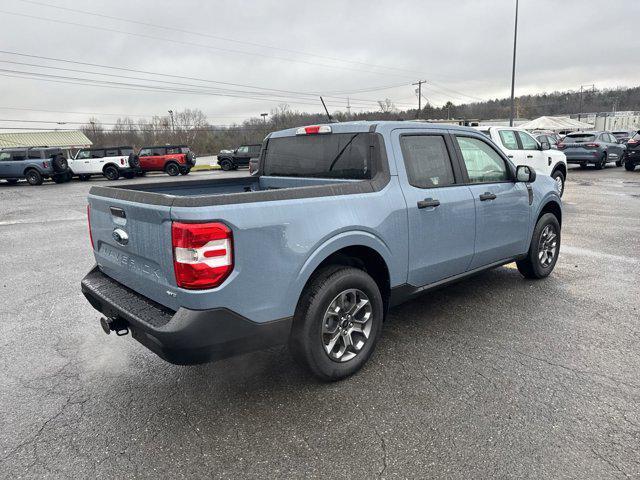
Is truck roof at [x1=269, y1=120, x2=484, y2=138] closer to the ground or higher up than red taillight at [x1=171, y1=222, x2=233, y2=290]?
higher up

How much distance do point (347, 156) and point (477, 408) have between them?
2043 millimetres

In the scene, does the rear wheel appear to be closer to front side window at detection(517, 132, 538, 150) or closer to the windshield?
front side window at detection(517, 132, 538, 150)

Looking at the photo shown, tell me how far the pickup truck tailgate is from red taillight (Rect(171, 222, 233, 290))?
0.29ft

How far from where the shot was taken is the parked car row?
22.4 meters

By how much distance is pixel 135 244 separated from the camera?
2.82 metres

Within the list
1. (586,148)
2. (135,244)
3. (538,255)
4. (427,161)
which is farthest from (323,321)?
(586,148)

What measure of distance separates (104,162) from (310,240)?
24950mm

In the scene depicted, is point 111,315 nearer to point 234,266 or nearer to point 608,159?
point 234,266

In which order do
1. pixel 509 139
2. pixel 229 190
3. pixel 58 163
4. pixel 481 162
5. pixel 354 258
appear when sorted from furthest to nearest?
pixel 58 163 < pixel 509 139 < pixel 229 190 < pixel 481 162 < pixel 354 258

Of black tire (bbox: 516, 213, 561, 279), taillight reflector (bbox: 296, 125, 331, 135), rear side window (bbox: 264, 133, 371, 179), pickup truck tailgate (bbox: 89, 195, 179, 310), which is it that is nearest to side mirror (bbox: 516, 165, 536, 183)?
black tire (bbox: 516, 213, 561, 279)

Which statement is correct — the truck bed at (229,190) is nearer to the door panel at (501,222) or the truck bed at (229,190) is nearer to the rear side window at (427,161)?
the rear side window at (427,161)

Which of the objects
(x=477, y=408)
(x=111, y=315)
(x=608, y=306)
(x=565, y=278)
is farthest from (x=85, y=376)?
(x=565, y=278)

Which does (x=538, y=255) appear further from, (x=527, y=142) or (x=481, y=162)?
(x=527, y=142)

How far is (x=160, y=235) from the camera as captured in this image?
2.54m
